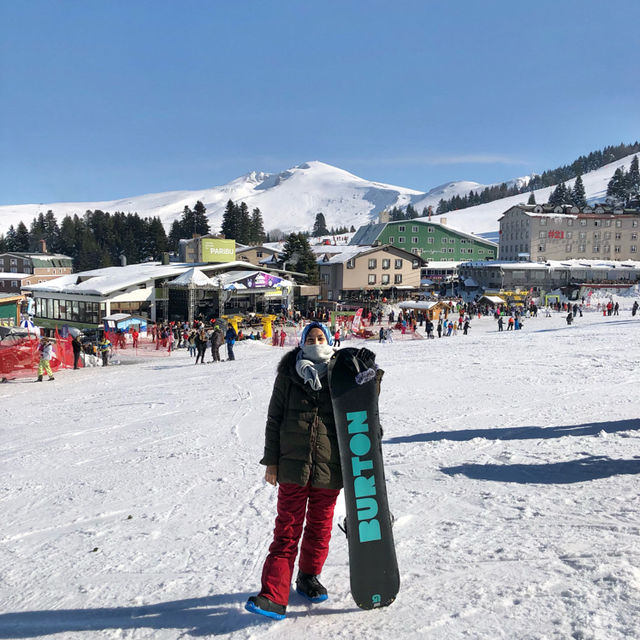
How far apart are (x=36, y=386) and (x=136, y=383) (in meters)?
2.76

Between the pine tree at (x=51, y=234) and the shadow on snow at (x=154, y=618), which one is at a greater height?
the pine tree at (x=51, y=234)

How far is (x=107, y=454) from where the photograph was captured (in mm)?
6543

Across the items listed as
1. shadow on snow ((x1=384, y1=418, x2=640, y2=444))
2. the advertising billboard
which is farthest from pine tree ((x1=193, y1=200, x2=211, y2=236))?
shadow on snow ((x1=384, y1=418, x2=640, y2=444))

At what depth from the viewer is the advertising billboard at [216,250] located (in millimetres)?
39875

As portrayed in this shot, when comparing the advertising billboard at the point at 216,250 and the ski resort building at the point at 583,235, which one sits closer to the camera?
the advertising billboard at the point at 216,250

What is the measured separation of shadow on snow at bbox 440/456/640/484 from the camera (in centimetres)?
466

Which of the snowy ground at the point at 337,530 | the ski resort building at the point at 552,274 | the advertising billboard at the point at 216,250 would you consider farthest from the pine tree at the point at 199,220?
the snowy ground at the point at 337,530

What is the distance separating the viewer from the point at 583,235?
77.6 m

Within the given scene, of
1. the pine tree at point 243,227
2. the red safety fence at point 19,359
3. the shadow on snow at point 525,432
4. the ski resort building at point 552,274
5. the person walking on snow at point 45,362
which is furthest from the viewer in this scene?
the pine tree at point 243,227

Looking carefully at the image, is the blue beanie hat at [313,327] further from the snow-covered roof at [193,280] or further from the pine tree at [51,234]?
the pine tree at [51,234]

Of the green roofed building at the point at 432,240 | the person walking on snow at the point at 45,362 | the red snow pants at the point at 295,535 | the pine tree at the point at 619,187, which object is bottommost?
the person walking on snow at the point at 45,362

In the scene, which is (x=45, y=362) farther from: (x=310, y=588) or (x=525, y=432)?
(x=310, y=588)

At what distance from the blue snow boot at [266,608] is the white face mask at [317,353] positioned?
4.28 feet

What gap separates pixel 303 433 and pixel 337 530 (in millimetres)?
1523
